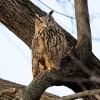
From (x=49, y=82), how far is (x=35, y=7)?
72 cm

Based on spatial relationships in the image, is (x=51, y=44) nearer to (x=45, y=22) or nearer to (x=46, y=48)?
(x=46, y=48)

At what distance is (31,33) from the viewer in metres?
3.77

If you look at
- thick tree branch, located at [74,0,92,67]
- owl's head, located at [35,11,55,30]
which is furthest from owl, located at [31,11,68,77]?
thick tree branch, located at [74,0,92,67]

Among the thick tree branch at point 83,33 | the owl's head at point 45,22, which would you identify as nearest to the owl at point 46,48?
the owl's head at point 45,22

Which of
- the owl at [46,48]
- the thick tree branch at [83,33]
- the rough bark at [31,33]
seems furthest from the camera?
the owl at [46,48]

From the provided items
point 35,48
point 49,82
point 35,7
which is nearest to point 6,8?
point 35,7

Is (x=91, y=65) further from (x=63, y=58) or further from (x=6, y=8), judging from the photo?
(x=6, y=8)

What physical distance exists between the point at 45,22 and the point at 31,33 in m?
0.29

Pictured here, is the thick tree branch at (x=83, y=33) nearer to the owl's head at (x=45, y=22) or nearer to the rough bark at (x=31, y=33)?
the rough bark at (x=31, y=33)

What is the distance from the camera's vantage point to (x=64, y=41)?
3.81 m

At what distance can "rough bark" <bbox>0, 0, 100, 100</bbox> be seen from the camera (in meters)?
3.42

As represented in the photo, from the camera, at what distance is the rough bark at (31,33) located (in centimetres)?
342

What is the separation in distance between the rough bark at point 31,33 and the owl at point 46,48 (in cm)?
9

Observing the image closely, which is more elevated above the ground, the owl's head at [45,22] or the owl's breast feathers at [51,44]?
the owl's head at [45,22]
